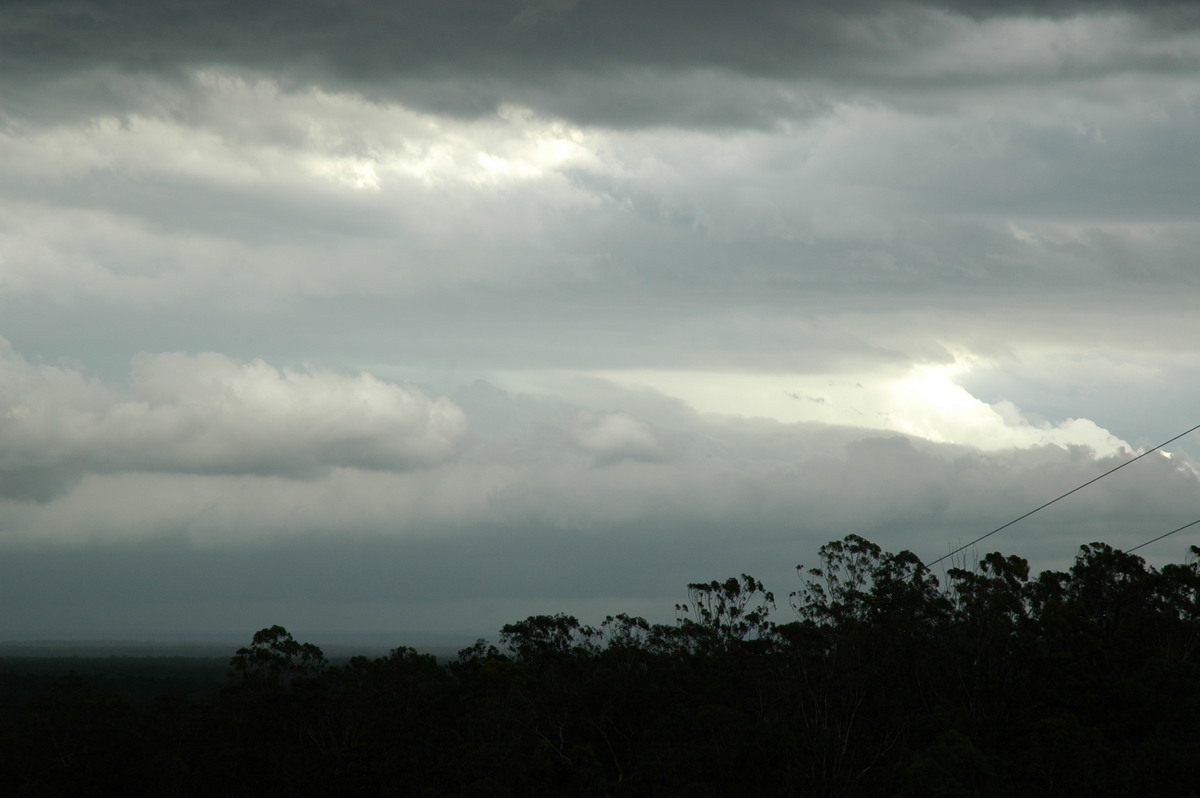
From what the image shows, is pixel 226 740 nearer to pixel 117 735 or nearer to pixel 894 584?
pixel 117 735

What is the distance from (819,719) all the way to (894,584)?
794 inches

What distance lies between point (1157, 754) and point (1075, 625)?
63.8ft

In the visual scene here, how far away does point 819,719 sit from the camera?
5425 centimetres

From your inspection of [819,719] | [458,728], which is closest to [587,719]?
[458,728]

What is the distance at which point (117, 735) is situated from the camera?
64125 millimetres

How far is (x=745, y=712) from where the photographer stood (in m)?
59.8

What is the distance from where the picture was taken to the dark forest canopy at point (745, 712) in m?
49.3

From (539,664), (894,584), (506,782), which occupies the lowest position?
(506,782)

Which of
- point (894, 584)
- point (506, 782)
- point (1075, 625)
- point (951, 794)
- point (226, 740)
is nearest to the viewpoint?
point (951, 794)

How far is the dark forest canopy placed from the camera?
4931 centimetres

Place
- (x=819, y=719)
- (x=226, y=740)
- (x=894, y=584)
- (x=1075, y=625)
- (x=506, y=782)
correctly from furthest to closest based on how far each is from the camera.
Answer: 1. (x=894, y=584)
2. (x=226, y=740)
3. (x=1075, y=625)
4. (x=819, y=719)
5. (x=506, y=782)

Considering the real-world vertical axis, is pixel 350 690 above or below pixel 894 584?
below

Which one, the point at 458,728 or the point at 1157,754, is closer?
the point at 1157,754

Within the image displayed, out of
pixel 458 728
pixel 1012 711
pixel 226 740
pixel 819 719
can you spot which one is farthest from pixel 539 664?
pixel 1012 711
